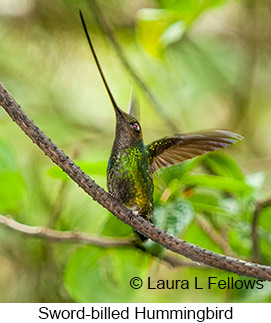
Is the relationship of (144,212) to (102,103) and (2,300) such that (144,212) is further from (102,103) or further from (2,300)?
(102,103)

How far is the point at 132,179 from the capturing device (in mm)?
1171

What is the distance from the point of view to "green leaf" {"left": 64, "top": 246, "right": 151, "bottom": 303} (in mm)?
1420

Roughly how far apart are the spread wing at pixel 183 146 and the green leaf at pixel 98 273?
29 cm

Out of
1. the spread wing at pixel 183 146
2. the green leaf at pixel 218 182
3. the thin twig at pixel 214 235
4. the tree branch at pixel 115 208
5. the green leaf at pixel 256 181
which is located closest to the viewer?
the tree branch at pixel 115 208

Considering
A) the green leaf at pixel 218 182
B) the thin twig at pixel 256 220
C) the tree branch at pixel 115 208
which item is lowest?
the tree branch at pixel 115 208

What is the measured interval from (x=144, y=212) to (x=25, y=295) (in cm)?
85

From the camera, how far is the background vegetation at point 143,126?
4.50 ft

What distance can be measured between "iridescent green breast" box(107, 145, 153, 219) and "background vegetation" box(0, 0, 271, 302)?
0.06 metres

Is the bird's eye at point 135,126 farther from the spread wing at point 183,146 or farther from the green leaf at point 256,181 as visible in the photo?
the green leaf at point 256,181

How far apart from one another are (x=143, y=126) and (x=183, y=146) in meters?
1.27

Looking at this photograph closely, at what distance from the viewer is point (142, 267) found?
1.42m

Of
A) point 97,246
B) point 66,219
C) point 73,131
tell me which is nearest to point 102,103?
point 73,131

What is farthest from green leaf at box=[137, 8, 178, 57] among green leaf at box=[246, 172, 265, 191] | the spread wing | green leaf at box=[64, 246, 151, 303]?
green leaf at box=[64, 246, 151, 303]

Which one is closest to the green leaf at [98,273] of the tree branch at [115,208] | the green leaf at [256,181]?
the green leaf at [256,181]
